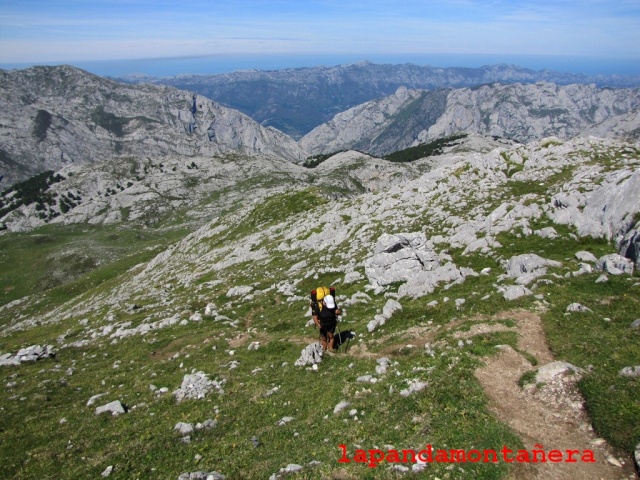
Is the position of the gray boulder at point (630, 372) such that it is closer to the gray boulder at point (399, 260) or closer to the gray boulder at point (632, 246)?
the gray boulder at point (632, 246)

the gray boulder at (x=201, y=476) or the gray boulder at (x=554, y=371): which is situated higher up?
the gray boulder at (x=554, y=371)

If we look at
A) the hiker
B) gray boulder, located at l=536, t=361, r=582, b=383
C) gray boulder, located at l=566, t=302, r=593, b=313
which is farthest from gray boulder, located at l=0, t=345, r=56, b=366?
gray boulder, located at l=566, t=302, r=593, b=313

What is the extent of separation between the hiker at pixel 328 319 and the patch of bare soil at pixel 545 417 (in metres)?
8.86

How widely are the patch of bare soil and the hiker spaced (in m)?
8.86

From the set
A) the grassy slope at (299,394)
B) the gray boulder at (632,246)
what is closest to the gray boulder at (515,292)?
the grassy slope at (299,394)

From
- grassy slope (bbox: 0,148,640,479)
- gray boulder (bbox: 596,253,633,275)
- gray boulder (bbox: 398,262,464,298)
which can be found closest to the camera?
grassy slope (bbox: 0,148,640,479)

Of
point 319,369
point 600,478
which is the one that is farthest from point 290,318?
point 600,478

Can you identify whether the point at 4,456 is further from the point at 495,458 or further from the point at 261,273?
the point at 261,273

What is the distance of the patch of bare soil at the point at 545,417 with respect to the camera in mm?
11773

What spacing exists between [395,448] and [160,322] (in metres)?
32.7

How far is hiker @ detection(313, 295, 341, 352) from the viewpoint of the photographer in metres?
22.6

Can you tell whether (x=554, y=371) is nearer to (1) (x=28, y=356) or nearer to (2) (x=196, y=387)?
(2) (x=196, y=387)

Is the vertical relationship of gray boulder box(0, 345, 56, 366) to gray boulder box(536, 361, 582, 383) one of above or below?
below

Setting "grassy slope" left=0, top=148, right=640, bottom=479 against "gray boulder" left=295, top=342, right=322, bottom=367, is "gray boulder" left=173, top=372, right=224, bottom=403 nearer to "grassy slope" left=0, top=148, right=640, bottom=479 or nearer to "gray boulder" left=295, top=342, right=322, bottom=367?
"grassy slope" left=0, top=148, right=640, bottom=479
